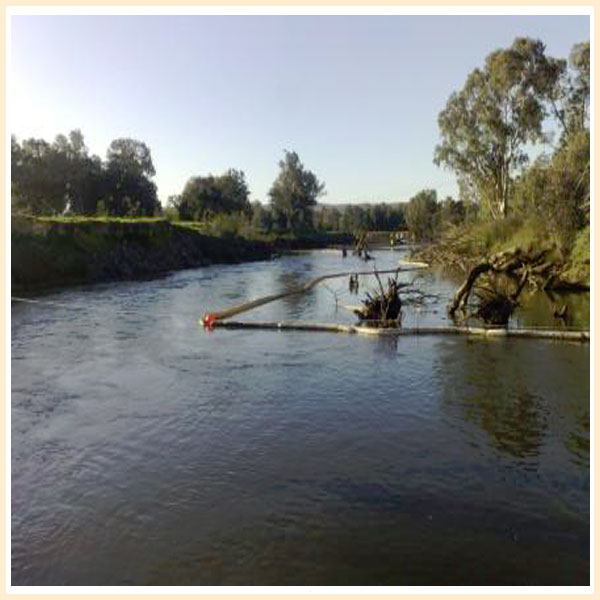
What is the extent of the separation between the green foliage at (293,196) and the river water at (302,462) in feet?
417

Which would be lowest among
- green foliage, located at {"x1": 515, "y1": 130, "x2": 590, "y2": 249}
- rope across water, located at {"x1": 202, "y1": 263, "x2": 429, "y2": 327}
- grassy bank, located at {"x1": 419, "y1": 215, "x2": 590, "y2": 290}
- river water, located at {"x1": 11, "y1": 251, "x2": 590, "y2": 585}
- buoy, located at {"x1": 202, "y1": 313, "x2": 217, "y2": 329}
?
river water, located at {"x1": 11, "y1": 251, "x2": 590, "y2": 585}

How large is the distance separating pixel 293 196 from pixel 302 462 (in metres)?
144

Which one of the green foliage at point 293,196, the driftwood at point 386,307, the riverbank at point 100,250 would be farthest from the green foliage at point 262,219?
the driftwood at point 386,307

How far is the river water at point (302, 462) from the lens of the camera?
10680mm

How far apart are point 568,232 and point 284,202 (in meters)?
112

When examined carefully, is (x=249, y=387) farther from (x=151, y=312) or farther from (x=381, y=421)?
(x=151, y=312)

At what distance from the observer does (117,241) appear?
65.2 metres

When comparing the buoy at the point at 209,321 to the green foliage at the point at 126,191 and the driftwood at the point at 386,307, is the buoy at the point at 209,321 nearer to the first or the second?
the driftwood at the point at 386,307

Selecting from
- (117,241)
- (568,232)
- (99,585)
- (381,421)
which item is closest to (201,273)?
(117,241)

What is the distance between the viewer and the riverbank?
51.5 meters

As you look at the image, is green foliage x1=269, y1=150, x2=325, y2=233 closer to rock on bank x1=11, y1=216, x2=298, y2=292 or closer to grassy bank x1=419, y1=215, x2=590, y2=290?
rock on bank x1=11, y1=216, x2=298, y2=292

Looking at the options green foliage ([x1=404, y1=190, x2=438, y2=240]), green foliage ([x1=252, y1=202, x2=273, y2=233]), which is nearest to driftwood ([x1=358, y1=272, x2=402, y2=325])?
green foliage ([x1=404, y1=190, x2=438, y2=240])

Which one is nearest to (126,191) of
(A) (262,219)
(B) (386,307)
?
(A) (262,219)

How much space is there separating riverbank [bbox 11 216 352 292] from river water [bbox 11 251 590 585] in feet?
87.7
